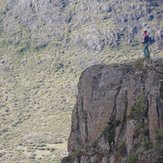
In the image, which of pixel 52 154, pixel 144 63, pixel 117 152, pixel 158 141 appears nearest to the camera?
pixel 158 141

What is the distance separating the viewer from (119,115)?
37750 mm

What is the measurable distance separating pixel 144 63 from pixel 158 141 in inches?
249

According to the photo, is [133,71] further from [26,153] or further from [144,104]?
[26,153]

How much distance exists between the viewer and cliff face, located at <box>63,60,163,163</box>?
34500 millimetres

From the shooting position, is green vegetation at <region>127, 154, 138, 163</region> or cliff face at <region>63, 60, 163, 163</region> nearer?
green vegetation at <region>127, 154, 138, 163</region>

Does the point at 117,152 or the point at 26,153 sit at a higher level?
the point at 117,152

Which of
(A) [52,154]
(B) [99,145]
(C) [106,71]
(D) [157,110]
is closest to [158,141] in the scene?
(D) [157,110]

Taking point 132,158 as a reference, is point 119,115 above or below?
above

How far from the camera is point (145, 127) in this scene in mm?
35062

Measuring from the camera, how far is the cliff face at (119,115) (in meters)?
34.5

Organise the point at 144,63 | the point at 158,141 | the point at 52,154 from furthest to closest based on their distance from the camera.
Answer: the point at 52,154, the point at 144,63, the point at 158,141

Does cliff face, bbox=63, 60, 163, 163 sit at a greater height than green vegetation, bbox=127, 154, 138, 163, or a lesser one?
greater

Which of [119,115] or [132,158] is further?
[119,115]

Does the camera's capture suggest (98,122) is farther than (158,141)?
Yes
